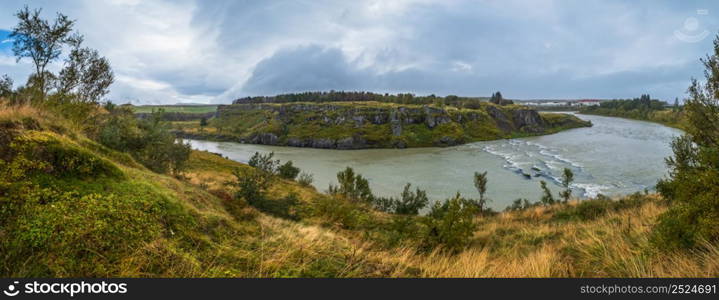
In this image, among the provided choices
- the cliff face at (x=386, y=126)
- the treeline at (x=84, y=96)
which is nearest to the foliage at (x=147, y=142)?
the treeline at (x=84, y=96)

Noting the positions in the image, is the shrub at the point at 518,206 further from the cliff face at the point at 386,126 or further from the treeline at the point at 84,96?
the cliff face at the point at 386,126

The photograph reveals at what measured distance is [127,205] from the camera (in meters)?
5.71

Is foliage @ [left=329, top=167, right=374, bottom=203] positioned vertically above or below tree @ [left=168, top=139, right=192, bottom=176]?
below

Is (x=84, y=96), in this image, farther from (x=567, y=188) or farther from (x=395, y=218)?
(x=567, y=188)

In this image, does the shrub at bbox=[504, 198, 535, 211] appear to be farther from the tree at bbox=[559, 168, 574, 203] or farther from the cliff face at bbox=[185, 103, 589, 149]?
the cliff face at bbox=[185, 103, 589, 149]

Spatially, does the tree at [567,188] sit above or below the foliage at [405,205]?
above

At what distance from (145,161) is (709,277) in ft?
83.0

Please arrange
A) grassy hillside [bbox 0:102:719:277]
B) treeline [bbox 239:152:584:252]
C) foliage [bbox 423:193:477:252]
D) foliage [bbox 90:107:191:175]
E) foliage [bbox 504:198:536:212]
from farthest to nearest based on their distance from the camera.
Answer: foliage [bbox 504:198:536:212], foliage [bbox 90:107:191:175], treeline [bbox 239:152:584:252], foliage [bbox 423:193:477:252], grassy hillside [bbox 0:102:719:277]

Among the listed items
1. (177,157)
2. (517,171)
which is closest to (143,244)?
(177,157)

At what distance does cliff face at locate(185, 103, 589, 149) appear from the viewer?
124812 mm

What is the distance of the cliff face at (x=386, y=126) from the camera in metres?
125

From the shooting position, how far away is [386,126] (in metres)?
140

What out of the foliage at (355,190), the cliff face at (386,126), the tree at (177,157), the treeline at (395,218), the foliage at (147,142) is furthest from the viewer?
the cliff face at (386,126)

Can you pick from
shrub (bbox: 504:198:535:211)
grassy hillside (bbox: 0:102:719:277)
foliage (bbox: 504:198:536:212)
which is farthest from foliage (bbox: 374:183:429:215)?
grassy hillside (bbox: 0:102:719:277)
